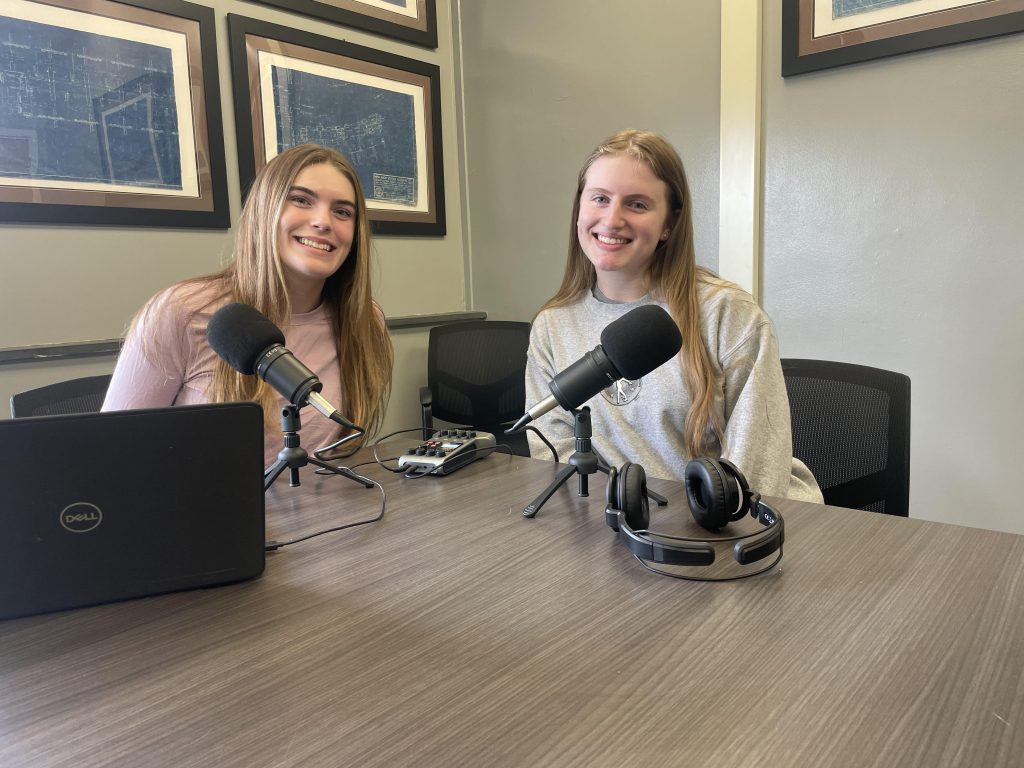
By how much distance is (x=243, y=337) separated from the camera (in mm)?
997

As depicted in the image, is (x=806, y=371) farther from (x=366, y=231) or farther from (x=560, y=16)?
(x=560, y=16)

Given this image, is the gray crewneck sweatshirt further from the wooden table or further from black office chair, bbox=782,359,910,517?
the wooden table

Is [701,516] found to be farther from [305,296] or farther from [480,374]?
[480,374]

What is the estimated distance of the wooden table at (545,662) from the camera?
1.55 feet

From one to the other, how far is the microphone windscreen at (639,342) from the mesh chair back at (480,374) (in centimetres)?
165

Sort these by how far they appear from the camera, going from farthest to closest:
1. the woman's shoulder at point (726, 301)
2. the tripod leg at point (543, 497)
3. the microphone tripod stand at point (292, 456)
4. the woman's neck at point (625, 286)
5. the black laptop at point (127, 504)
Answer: the woman's neck at point (625, 286) < the woman's shoulder at point (726, 301) < the microphone tripod stand at point (292, 456) < the tripod leg at point (543, 497) < the black laptop at point (127, 504)

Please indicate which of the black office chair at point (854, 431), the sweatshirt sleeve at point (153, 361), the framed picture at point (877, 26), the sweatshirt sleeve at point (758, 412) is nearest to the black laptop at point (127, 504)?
the sweatshirt sleeve at point (153, 361)

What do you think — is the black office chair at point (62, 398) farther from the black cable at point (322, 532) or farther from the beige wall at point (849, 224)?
the black cable at point (322, 532)

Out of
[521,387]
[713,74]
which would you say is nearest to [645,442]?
[521,387]

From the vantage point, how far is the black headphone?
0.74 meters

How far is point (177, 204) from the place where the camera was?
82.8 inches

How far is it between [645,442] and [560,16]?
195cm

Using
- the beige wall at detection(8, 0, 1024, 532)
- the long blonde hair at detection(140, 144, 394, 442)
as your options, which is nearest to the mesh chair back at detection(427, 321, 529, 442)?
the beige wall at detection(8, 0, 1024, 532)

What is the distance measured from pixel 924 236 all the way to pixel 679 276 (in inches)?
37.6
